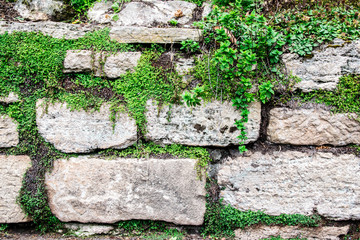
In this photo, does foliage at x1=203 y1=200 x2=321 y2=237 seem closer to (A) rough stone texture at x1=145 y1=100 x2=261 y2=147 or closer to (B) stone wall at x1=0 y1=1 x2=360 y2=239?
(B) stone wall at x1=0 y1=1 x2=360 y2=239

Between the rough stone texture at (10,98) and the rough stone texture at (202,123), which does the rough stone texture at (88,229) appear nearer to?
the rough stone texture at (202,123)

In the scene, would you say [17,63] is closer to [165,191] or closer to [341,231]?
[165,191]

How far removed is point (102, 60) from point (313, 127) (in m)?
1.44

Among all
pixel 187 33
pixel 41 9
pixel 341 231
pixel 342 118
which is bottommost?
pixel 341 231

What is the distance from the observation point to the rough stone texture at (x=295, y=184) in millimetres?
1632

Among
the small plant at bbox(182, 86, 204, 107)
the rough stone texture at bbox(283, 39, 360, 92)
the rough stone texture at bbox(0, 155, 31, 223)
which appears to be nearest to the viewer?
the small plant at bbox(182, 86, 204, 107)

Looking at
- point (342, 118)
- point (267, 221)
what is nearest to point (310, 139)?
point (342, 118)

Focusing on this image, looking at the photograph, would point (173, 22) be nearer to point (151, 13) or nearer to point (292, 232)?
point (151, 13)

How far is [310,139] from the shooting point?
1.64 meters

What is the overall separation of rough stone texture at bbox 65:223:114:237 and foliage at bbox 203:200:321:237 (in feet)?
2.25

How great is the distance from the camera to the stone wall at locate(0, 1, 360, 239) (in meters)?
1.63

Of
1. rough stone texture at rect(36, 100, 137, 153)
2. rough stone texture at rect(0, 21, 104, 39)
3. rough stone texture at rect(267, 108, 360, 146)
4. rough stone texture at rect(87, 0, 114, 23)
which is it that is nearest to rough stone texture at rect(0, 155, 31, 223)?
rough stone texture at rect(36, 100, 137, 153)

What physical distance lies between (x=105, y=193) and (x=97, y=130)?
1.38ft

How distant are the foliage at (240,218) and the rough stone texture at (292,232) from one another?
39mm
